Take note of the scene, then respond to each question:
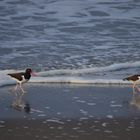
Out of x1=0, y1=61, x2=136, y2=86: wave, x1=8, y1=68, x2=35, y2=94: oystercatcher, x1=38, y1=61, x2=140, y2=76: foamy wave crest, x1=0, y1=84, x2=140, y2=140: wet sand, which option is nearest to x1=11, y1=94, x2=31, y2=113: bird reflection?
x1=0, y1=84, x2=140, y2=140: wet sand

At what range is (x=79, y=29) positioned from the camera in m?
14.7

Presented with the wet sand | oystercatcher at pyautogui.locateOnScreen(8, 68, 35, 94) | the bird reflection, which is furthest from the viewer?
oystercatcher at pyautogui.locateOnScreen(8, 68, 35, 94)

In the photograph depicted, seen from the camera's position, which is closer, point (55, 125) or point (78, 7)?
point (55, 125)

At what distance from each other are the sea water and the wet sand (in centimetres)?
65

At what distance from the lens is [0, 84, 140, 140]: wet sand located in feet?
20.1

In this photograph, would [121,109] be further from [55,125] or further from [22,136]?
[22,136]

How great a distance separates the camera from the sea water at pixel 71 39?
10203 mm

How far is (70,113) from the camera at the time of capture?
23.5ft

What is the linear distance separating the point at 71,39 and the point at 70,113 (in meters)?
6.57

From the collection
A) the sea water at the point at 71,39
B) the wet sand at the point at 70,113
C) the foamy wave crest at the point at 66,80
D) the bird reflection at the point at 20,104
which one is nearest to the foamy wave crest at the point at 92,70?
the sea water at the point at 71,39

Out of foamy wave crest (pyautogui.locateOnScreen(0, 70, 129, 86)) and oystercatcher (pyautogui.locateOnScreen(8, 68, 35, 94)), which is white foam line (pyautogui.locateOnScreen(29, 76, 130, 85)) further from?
oystercatcher (pyautogui.locateOnScreen(8, 68, 35, 94))

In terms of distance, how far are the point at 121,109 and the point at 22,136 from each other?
6.23 feet

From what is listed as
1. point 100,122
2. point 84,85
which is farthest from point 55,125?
point 84,85

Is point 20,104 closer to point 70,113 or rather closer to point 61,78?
point 70,113
